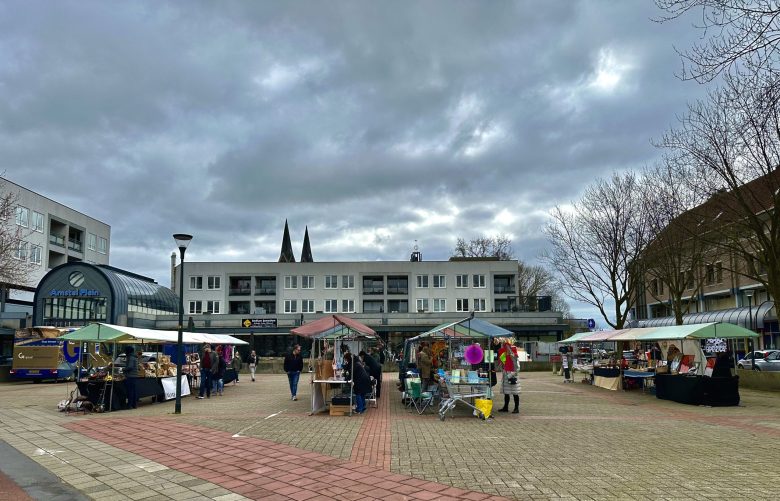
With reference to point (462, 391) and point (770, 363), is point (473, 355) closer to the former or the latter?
point (462, 391)

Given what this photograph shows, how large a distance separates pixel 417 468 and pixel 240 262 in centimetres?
5901

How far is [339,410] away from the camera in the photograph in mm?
14023

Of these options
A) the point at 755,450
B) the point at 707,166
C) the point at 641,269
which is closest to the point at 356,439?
the point at 755,450

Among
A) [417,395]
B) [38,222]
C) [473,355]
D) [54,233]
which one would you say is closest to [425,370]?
[417,395]

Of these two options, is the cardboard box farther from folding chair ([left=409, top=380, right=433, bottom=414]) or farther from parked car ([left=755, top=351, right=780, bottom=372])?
parked car ([left=755, top=351, right=780, bottom=372])

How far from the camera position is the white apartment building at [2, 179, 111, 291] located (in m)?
54.5

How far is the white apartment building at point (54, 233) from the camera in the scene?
5453 cm

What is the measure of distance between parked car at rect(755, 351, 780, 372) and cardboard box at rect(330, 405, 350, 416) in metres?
25.8

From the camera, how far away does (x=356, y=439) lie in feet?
33.2

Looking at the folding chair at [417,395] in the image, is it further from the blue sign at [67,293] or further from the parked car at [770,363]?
the blue sign at [67,293]

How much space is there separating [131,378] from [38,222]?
50189 mm

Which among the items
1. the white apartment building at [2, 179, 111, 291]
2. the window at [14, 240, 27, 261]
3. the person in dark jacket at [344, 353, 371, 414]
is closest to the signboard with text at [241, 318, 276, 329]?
the white apartment building at [2, 179, 111, 291]

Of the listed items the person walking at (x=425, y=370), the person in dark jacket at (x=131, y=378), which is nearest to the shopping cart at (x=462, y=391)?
the person walking at (x=425, y=370)

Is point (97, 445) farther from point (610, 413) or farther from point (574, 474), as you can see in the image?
point (610, 413)
